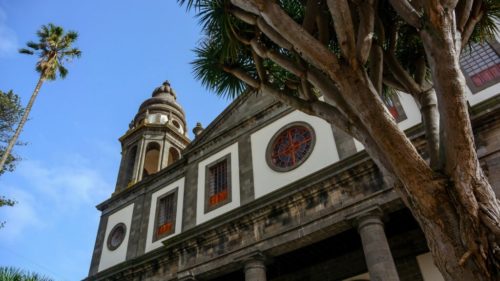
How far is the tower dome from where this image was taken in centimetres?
2342

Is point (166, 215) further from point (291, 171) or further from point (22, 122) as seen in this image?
point (22, 122)

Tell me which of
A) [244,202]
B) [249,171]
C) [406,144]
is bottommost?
[406,144]

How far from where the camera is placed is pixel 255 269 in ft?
35.4

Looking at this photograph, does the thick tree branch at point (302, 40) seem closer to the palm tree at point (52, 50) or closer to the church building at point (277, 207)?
the church building at point (277, 207)

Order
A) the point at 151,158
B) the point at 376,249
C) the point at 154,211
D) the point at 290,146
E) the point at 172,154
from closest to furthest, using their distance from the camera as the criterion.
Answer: the point at 376,249
the point at 290,146
the point at 154,211
the point at 172,154
the point at 151,158

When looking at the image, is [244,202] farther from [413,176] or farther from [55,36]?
[55,36]

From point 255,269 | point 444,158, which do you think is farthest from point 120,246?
point 444,158

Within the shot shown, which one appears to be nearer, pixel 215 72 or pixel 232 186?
pixel 215 72

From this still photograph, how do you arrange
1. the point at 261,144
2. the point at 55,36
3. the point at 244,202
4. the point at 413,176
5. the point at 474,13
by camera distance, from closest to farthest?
the point at 413,176 → the point at 474,13 → the point at 244,202 → the point at 261,144 → the point at 55,36

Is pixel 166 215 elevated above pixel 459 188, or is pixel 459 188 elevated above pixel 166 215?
pixel 166 215

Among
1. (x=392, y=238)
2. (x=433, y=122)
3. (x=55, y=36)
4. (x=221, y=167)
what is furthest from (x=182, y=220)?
(x=433, y=122)

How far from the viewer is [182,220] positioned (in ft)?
48.0

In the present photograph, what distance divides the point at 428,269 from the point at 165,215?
388 inches

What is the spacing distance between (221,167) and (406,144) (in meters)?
11.6
